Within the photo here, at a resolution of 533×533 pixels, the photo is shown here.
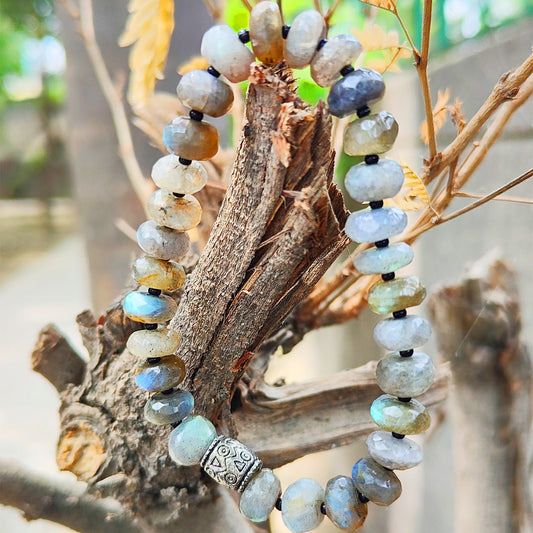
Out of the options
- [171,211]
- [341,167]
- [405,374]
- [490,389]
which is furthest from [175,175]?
[341,167]

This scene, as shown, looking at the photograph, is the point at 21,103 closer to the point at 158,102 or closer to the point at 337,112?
the point at 158,102

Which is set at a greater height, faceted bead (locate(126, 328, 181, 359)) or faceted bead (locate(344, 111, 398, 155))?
faceted bead (locate(344, 111, 398, 155))

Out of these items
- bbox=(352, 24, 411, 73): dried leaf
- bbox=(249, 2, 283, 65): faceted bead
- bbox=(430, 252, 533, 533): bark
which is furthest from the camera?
bbox=(430, 252, 533, 533): bark

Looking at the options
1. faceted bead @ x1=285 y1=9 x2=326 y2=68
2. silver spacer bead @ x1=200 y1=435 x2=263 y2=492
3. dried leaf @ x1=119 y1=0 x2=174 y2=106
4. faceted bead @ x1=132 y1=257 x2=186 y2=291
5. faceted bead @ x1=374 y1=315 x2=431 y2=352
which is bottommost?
silver spacer bead @ x1=200 y1=435 x2=263 y2=492

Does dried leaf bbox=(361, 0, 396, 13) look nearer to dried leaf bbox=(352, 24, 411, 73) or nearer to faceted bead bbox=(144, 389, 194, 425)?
dried leaf bbox=(352, 24, 411, 73)

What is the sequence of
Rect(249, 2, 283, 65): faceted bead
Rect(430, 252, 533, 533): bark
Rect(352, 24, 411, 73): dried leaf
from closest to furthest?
1. Rect(249, 2, 283, 65): faceted bead
2. Rect(352, 24, 411, 73): dried leaf
3. Rect(430, 252, 533, 533): bark

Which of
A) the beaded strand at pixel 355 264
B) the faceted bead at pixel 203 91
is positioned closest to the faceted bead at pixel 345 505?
the beaded strand at pixel 355 264

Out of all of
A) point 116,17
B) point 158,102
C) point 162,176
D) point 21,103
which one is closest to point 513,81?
point 162,176

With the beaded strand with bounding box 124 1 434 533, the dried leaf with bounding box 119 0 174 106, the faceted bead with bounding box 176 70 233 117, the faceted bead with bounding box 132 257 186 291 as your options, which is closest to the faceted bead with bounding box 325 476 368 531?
the beaded strand with bounding box 124 1 434 533
